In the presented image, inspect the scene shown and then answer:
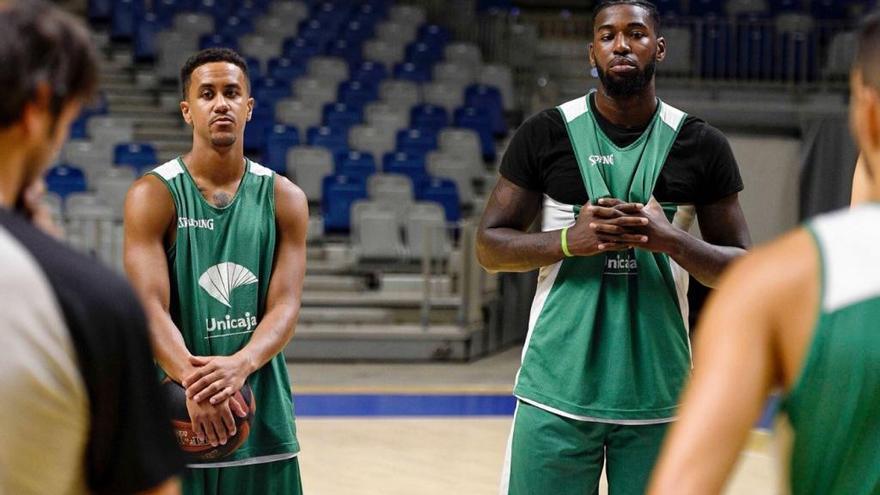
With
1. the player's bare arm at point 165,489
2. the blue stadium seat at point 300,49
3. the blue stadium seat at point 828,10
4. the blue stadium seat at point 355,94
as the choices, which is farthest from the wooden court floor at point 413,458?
the blue stadium seat at point 828,10

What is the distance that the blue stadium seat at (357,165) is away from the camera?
11.6m

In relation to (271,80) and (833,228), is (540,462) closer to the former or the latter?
(833,228)

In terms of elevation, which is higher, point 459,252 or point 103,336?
point 103,336

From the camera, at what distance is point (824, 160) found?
42.6 feet

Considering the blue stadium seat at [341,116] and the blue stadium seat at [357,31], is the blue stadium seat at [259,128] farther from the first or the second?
the blue stadium seat at [357,31]

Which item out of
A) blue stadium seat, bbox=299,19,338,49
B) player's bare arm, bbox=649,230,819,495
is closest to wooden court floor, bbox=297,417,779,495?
player's bare arm, bbox=649,230,819,495

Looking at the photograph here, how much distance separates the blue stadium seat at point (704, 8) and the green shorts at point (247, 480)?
1268 cm

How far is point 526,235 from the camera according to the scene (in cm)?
333

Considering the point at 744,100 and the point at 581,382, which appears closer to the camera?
the point at 581,382

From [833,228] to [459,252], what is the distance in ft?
30.2

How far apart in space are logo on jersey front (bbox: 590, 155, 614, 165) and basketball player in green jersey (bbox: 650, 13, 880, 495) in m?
1.79

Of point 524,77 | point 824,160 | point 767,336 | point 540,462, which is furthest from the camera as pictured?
point 524,77

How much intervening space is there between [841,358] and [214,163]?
2.27 m

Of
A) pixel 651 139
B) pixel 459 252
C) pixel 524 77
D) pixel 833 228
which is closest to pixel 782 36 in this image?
pixel 524 77
